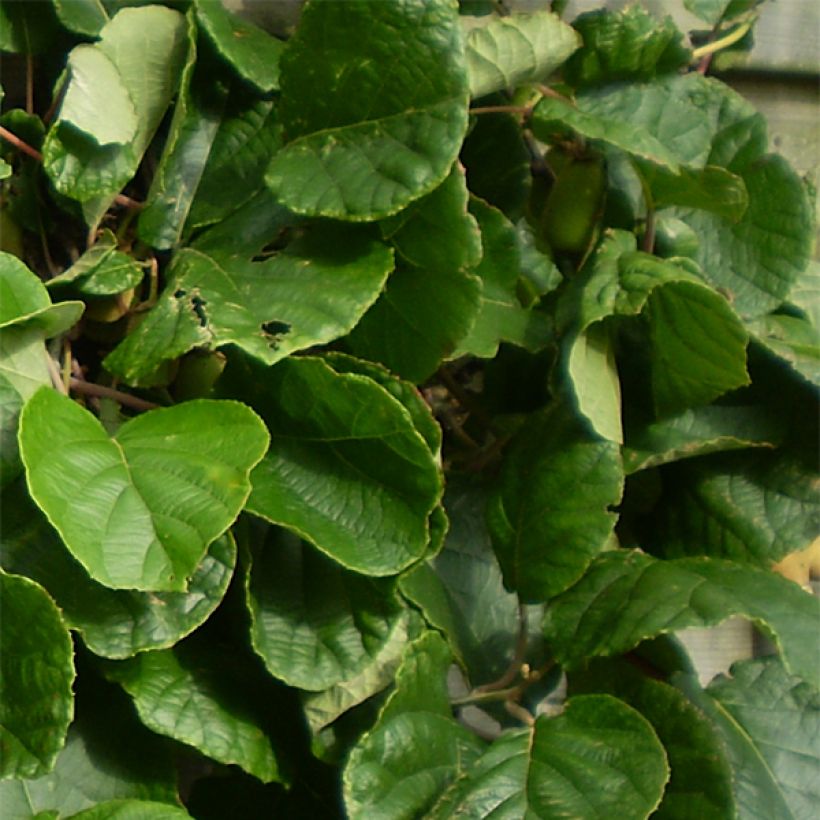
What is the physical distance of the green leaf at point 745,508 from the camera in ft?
2.26

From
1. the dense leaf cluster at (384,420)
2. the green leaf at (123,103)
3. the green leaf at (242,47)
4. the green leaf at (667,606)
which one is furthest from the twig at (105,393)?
the green leaf at (667,606)

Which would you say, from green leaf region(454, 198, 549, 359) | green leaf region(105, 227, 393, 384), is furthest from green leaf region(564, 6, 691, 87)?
green leaf region(105, 227, 393, 384)

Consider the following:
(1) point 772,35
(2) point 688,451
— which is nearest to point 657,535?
(2) point 688,451

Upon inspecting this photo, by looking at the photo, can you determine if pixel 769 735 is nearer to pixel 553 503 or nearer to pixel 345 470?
pixel 553 503

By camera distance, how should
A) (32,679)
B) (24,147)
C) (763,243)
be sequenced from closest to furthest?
(32,679), (24,147), (763,243)

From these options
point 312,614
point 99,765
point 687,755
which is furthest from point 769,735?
point 99,765

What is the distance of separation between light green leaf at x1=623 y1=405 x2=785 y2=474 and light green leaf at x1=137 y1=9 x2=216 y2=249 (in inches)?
14.1

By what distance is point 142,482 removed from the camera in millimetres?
495

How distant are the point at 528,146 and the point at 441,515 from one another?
0.34 m

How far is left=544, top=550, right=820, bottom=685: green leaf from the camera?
0.55 metres

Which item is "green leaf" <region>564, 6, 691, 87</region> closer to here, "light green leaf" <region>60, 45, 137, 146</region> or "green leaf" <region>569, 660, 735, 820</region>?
"light green leaf" <region>60, 45, 137, 146</region>

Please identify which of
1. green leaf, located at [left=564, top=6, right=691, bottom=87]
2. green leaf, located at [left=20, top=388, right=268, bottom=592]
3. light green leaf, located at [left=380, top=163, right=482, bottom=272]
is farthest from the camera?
green leaf, located at [left=564, top=6, right=691, bottom=87]

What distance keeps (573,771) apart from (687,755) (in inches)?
2.9

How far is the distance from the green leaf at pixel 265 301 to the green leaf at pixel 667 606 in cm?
26
